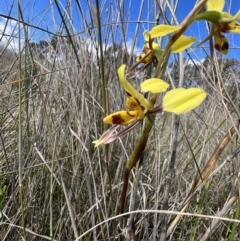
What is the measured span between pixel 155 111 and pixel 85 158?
614mm

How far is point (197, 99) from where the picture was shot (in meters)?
0.43

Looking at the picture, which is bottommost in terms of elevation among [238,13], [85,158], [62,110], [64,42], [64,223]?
[64,223]

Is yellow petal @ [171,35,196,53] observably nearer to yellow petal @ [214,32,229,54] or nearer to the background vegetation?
yellow petal @ [214,32,229,54]

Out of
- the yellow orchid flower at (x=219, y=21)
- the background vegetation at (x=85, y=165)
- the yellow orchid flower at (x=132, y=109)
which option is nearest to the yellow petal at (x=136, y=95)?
the yellow orchid flower at (x=132, y=109)

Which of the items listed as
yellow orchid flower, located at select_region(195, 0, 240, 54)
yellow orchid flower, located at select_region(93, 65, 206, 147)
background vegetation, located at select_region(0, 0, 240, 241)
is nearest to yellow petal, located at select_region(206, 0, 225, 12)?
yellow orchid flower, located at select_region(195, 0, 240, 54)

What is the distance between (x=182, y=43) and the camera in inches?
20.2

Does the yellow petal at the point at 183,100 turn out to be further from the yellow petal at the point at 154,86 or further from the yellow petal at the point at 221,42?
the yellow petal at the point at 221,42

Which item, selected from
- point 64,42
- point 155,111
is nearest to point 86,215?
point 155,111

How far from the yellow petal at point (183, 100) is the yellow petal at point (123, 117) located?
55 millimetres

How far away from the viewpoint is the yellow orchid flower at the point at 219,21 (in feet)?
1.60

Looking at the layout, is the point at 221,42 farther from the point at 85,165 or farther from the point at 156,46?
the point at 85,165

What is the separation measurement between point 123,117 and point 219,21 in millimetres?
176

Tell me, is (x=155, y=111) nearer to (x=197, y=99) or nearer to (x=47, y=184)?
(x=197, y=99)

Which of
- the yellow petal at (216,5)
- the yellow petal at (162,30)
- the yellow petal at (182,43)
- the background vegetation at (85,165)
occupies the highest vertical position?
the yellow petal at (216,5)
